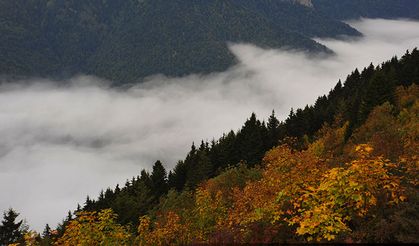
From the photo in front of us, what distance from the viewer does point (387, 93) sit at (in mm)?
56969

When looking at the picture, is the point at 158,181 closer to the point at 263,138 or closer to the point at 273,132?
the point at 263,138

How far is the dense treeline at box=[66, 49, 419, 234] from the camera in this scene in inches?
2270

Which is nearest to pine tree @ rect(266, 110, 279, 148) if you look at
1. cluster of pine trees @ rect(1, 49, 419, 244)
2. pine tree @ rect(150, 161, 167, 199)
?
cluster of pine trees @ rect(1, 49, 419, 244)

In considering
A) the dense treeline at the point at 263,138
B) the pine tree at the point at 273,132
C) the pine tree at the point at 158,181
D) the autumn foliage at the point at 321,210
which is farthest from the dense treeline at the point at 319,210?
the pine tree at the point at 158,181

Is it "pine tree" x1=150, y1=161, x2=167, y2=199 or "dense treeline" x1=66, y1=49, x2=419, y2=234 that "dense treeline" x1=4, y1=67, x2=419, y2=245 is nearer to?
"dense treeline" x1=66, y1=49, x2=419, y2=234

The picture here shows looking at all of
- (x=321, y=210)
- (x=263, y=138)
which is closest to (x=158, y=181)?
(x=263, y=138)

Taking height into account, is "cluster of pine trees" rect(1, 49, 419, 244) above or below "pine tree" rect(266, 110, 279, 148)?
below

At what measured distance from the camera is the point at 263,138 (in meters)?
78.9

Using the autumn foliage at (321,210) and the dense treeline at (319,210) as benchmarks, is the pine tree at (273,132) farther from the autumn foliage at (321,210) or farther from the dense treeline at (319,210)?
the autumn foliage at (321,210)

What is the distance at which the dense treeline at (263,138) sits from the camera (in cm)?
5766

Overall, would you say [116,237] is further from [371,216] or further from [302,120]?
[302,120]

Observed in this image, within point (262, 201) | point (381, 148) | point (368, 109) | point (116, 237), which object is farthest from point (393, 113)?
point (116, 237)

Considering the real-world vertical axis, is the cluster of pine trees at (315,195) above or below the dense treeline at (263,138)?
below

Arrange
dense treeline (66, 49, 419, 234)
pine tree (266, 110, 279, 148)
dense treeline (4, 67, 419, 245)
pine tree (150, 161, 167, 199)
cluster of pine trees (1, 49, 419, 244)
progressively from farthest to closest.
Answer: pine tree (150, 161, 167, 199)
pine tree (266, 110, 279, 148)
dense treeline (66, 49, 419, 234)
cluster of pine trees (1, 49, 419, 244)
dense treeline (4, 67, 419, 245)
